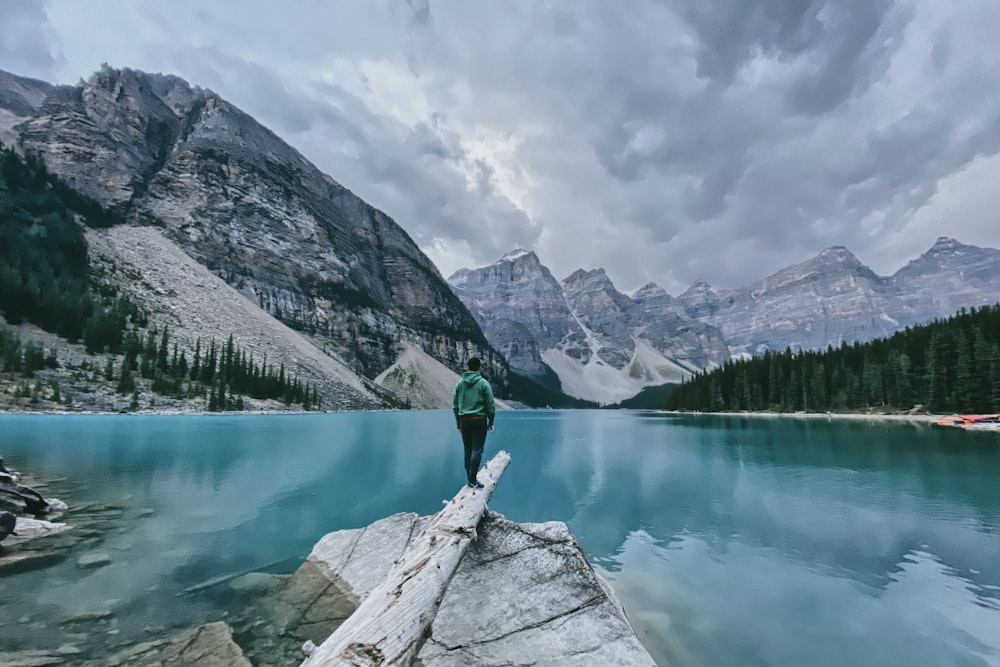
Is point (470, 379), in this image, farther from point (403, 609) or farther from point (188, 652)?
point (188, 652)

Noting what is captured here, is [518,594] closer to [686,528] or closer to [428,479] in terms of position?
[686,528]

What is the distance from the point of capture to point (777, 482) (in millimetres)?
25047

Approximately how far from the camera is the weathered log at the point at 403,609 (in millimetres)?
4090

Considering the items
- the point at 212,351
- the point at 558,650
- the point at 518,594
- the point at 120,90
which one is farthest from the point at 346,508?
the point at 120,90

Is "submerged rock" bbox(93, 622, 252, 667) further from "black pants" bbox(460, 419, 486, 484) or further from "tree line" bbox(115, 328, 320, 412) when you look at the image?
"tree line" bbox(115, 328, 320, 412)

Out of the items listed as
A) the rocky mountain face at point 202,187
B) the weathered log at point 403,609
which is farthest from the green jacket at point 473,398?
the rocky mountain face at point 202,187

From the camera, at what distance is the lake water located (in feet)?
29.8

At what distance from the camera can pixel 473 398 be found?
9.42 meters

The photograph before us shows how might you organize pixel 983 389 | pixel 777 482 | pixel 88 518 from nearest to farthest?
pixel 88 518, pixel 777 482, pixel 983 389

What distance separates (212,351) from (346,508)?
9675 centimetres

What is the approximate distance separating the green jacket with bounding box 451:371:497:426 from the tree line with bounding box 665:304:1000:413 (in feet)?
274

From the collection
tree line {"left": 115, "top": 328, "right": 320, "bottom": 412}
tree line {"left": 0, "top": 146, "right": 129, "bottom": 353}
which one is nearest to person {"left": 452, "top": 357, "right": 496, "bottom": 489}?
tree line {"left": 115, "top": 328, "right": 320, "bottom": 412}

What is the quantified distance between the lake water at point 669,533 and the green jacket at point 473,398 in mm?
5513

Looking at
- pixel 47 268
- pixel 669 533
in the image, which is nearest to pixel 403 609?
pixel 669 533
